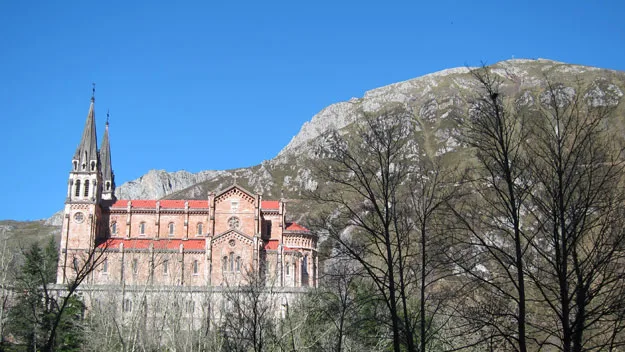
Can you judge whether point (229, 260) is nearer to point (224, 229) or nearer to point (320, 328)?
point (224, 229)

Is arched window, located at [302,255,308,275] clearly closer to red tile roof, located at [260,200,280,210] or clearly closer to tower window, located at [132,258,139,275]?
red tile roof, located at [260,200,280,210]

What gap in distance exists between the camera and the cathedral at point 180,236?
78.8 m

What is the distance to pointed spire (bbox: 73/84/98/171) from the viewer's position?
3398 inches

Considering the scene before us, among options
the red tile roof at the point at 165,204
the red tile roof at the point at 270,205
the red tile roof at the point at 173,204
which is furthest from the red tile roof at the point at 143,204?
the red tile roof at the point at 270,205

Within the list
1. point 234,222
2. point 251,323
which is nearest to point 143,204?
point 234,222

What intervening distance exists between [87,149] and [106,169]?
31.0 ft

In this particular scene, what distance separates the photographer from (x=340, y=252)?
1978cm

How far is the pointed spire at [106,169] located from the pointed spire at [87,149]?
22.6ft

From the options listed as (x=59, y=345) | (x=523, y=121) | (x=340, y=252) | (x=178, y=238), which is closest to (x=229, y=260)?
(x=178, y=238)

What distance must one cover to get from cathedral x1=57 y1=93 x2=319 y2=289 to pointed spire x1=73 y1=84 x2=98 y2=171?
0.12 m

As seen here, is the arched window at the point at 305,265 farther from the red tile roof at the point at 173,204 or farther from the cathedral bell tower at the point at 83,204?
the cathedral bell tower at the point at 83,204

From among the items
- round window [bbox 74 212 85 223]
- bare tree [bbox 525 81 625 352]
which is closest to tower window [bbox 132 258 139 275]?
round window [bbox 74 212 85 223]

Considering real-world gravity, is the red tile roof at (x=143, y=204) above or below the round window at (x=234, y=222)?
above

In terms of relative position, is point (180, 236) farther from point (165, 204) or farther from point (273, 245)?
point (273, 245)
